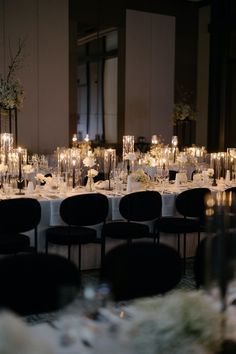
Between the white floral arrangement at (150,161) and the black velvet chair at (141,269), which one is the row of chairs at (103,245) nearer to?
the black velvet chair at (141,269)

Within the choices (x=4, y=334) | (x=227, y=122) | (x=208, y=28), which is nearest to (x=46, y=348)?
(x=4, y=334)

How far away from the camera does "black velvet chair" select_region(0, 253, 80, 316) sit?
8.41 ft

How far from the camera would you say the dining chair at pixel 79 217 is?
5.07 metres

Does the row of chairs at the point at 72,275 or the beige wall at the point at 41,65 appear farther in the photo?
the beige wall at the point at 41,65

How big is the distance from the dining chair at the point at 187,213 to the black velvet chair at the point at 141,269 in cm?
279

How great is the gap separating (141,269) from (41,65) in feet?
31.6

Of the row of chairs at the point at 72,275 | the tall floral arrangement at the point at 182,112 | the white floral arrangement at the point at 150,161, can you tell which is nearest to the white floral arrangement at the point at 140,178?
the white floral arrangement at the point at 150,161

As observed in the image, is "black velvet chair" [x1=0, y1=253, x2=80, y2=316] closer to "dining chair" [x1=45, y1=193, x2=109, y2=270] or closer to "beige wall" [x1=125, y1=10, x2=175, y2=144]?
"dining chair" [x1=45, y1=193, x2=109, y2=270]

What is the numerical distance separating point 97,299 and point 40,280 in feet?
2.94

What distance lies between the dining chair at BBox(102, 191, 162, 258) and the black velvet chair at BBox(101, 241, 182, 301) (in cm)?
239

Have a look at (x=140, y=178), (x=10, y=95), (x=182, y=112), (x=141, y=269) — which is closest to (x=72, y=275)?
(x=141, y=269)

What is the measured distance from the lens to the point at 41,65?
11828 millimetres

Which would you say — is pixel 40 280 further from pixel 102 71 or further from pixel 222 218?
pixel 102 71

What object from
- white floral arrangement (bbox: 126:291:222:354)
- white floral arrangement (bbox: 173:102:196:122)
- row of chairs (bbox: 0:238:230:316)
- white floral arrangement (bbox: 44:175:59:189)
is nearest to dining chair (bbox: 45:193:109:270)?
white floral arrangement (bbox: 44:175:59:189)
